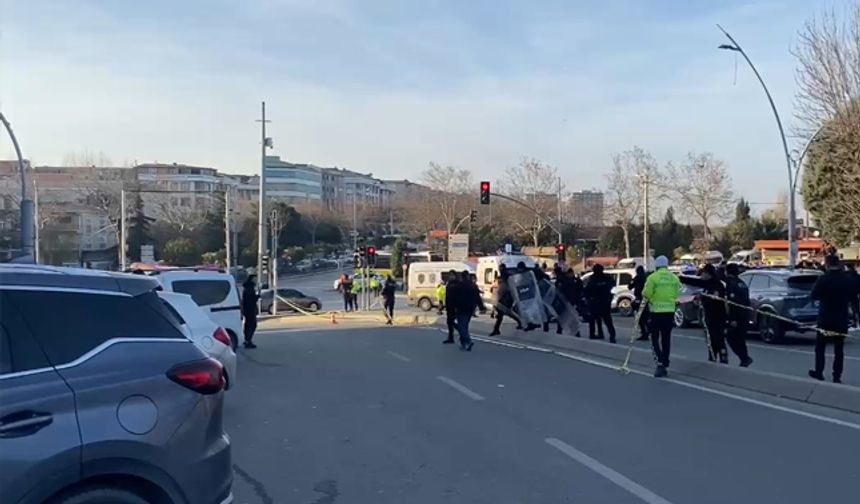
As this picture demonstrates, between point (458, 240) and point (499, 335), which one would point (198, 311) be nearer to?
point (499, 335)

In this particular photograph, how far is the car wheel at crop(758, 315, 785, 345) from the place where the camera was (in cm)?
2119

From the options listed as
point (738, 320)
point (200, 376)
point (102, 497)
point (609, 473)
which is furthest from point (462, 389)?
point (102, 497)

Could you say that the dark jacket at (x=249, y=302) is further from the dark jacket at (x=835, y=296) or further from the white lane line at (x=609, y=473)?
the white lane line at (x=609, y=473)

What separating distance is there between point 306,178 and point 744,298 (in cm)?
15159

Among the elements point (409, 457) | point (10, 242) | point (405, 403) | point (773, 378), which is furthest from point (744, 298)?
point (10, 242)

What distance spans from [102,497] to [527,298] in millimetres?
19591

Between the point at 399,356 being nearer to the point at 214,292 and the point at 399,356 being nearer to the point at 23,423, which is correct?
the point at 214,292

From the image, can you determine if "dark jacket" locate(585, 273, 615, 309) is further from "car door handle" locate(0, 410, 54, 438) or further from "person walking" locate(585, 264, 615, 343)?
"car door handle" locate(0, 410, 54, 438)

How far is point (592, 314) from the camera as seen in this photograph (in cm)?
2130

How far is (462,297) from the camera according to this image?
2062 centimetres

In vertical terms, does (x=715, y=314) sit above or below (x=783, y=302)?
above

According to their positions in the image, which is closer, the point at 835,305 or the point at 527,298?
the point at 835,305

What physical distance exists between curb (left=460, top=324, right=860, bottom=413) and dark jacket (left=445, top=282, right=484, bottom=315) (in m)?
3.01

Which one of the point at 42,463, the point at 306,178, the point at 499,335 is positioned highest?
the point at 306,178
